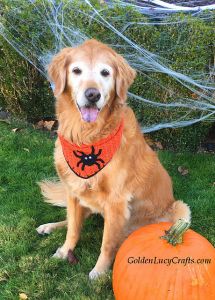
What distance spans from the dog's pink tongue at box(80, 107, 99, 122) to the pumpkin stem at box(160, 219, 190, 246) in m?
0.83

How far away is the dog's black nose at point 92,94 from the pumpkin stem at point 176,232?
2.91 feet

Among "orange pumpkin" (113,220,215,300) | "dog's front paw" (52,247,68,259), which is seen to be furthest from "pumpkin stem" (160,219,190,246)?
"dog's front paw" (52,247,68,259)

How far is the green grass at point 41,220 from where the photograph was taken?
2752 mm

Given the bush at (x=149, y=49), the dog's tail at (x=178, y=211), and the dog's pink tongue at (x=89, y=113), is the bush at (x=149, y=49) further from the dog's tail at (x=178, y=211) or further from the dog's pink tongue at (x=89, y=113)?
the dog's pink tongue at (x=89, y=113)

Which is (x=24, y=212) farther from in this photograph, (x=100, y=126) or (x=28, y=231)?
(x=100, y=126)

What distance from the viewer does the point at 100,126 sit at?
2.73 m

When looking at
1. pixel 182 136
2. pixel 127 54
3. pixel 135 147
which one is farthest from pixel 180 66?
pixel 135 147

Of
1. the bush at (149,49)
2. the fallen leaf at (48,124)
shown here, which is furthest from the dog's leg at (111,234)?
the fallen leaf at (48,124)

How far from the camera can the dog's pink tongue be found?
2.53 metres

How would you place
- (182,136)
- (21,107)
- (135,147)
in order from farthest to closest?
(21,107) < (182,136) < (135,147)

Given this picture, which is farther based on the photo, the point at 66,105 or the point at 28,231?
the point at 28,231

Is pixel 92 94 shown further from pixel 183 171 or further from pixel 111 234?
pixel 183 171

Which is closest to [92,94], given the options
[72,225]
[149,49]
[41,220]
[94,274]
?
[72,225]

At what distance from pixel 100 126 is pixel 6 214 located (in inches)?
54.3
